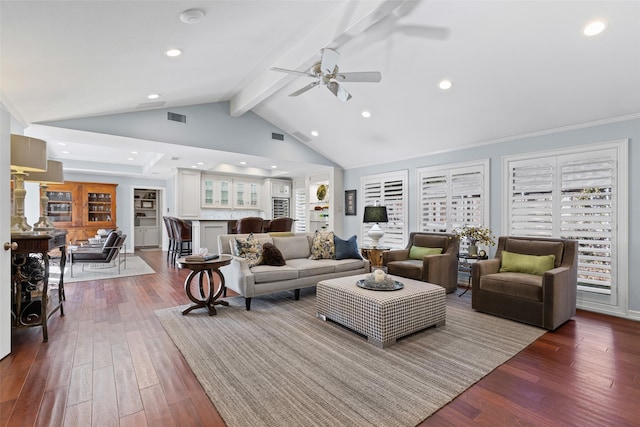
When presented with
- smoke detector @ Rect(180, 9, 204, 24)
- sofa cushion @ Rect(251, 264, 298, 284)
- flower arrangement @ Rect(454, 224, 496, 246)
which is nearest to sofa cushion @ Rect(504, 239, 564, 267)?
flower arrangement @ Rect(454, 224, 496, 246)

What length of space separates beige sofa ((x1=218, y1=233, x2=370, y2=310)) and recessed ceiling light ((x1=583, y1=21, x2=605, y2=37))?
3.69 metres

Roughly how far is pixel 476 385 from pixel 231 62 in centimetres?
412

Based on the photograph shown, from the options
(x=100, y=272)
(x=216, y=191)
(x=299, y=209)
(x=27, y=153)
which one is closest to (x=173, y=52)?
(x=27, y=153)

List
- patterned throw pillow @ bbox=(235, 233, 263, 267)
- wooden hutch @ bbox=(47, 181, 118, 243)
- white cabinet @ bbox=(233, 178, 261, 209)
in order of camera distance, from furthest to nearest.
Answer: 1. white cabinet @ bbox=(233, 178, 261, 209)
2. wooden hutch @ bbox=(47, 181, 118, 243)
3. patterned throw pillow @ bbox=(235, 233, 263, 267)

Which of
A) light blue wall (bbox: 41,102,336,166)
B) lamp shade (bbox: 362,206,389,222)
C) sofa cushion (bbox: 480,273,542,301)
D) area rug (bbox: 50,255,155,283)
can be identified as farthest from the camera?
lamp shade (bbox: 362,206,389,222)

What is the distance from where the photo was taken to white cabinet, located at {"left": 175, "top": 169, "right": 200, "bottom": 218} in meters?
7.95

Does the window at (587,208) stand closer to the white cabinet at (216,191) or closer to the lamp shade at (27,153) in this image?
the lamp shade at (27,153)

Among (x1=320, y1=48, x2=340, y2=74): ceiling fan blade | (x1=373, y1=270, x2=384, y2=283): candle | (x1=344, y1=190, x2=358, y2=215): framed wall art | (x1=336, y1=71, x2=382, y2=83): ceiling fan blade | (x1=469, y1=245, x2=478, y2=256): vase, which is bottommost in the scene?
(x1=373, y1=270, x2=384, y2=283): candle

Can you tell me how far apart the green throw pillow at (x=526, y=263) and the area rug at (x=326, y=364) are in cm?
71

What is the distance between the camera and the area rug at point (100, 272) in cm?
555

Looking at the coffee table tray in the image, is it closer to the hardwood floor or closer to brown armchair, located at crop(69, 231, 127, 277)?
the hardwood floor

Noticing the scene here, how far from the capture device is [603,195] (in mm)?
3777

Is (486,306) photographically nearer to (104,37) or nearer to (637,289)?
(637,289)

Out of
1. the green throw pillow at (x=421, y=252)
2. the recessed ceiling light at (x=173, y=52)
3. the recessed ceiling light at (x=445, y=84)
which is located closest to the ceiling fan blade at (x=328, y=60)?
the recessed ceiling light at (x=173, y=52)
